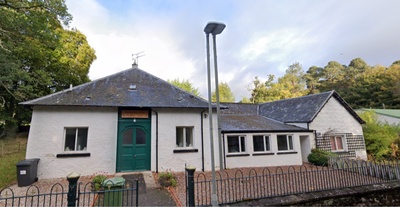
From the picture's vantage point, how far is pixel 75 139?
398 inches

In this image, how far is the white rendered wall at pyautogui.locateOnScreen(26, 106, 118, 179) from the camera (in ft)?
31.1

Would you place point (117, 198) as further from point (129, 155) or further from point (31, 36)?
point (31, 36)

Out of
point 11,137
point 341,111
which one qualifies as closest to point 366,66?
point 341,111

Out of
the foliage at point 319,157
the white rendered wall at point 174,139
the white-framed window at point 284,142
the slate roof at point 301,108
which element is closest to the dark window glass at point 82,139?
the white rendered wall at point 174,139

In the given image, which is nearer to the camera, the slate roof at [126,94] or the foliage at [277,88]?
the slate roof at [126,94]

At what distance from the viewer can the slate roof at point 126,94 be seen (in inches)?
400

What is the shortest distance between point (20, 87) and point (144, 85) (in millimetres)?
11485

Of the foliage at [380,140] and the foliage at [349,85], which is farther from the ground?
the foliage at [349,85]

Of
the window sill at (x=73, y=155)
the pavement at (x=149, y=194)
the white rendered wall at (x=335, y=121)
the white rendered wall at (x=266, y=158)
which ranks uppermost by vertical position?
the white rendered wall at (x=335, y=121)

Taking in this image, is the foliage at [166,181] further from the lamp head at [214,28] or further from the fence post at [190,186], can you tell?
the lamp head at [214,28]

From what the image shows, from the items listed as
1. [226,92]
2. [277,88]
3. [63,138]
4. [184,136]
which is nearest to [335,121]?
[184,136]

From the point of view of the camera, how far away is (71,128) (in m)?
10.2

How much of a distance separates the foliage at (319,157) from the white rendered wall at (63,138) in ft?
43.9

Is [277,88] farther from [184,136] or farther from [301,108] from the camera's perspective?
[184,136]
